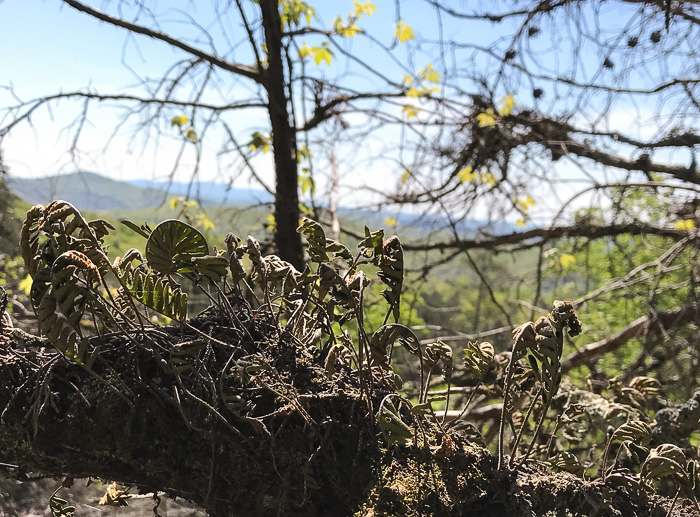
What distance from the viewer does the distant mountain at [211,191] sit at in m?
2.09

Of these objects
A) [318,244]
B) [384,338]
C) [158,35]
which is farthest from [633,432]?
[158,35]

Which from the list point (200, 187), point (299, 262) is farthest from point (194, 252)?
point (200, 187)

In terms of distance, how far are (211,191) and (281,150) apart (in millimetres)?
756

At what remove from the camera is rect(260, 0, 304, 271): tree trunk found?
171 cm

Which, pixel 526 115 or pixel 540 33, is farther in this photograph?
pixel 526 115

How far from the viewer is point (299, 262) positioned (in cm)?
185

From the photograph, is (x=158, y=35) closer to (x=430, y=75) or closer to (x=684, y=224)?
(x=430, y=75)

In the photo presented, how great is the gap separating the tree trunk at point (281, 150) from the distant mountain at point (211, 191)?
0.24 metres

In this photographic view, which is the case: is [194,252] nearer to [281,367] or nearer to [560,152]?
[281,367]

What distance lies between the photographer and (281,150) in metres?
1.82

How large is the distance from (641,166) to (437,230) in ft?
3.78

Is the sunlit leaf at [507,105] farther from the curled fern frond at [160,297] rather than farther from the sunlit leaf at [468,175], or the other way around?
the curled fern frond at [160,297]

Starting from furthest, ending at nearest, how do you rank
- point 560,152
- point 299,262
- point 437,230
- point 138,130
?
point 437,230, point 560,152, point 138,130, point 299,262

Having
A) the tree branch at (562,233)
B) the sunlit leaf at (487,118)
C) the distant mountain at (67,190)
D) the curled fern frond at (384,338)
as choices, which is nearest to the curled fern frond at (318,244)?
the curled fern frond at (384,338)
